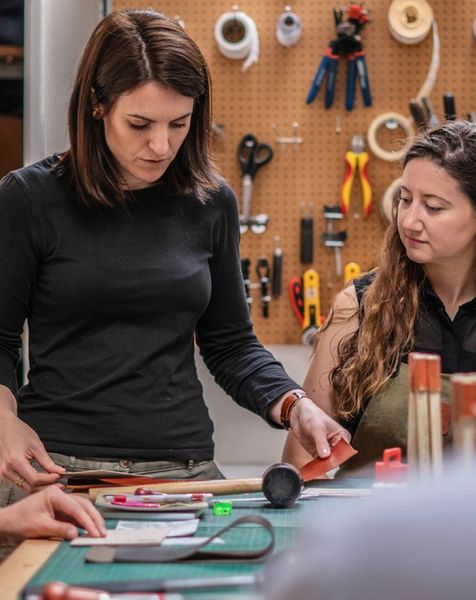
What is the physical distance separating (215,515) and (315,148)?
7.61 ft

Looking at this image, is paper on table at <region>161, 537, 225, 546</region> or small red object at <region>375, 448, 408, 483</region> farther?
small red object at <region>375, 448, 408, 483</region>

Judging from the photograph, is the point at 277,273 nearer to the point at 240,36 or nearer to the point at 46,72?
the point at 240,36

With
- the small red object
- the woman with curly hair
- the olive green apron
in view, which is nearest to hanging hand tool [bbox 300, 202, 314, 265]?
the woman with curly hair

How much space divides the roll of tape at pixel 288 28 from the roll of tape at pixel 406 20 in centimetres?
32

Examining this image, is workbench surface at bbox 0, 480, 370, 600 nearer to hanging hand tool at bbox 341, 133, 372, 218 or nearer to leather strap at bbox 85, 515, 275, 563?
leather strap at bbox 85, 515, 275, 563

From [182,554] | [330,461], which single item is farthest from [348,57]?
[182,554]

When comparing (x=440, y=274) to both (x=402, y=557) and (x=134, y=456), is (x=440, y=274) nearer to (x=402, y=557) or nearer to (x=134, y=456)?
(x=134, y=456)

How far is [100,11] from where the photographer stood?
3506 mm

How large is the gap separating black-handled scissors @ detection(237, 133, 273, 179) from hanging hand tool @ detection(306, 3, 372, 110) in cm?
23

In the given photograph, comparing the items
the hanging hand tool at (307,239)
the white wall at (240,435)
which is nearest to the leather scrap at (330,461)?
the white wall at (240,435)

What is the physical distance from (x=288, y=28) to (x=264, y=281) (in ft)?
2.88

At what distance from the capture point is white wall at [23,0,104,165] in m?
2.77

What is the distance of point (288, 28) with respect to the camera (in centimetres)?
349

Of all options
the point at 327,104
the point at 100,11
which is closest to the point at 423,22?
the point at 327,104
